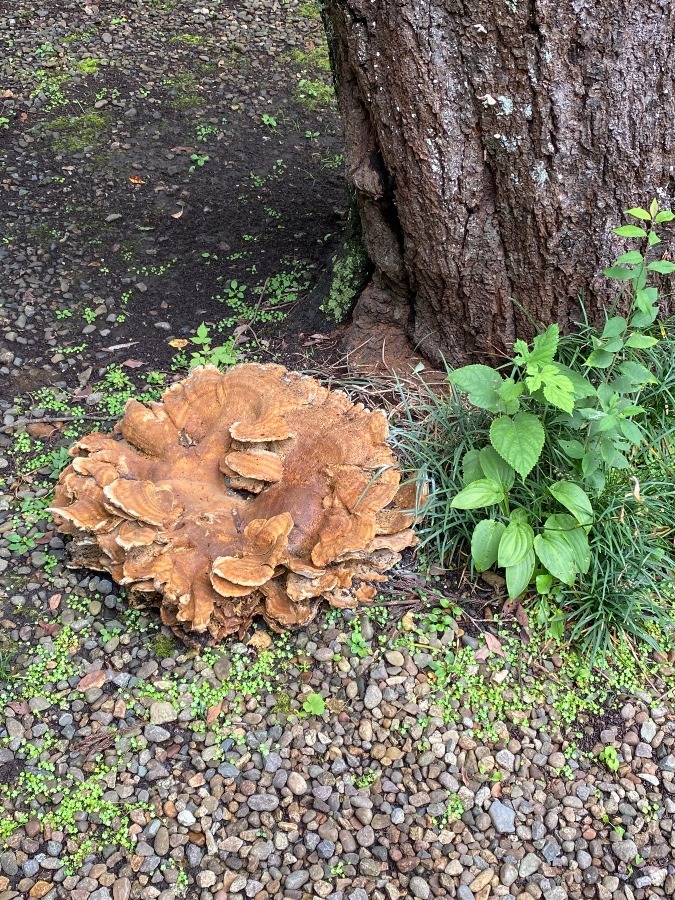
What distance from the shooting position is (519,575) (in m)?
2.80

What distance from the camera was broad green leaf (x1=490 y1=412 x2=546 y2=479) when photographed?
2.62m

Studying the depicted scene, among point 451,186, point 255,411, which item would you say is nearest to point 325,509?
point 255,411

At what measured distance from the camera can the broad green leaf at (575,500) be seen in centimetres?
279

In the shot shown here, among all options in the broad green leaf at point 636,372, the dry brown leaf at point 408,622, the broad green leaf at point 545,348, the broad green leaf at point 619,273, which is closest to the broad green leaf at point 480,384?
the broad green leaf at point 545,348

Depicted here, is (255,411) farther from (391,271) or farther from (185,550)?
(391,271)

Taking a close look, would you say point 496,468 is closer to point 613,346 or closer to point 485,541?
point 485,541

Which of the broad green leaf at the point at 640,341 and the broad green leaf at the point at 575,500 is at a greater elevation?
the broad green leaf at the point at 640,341

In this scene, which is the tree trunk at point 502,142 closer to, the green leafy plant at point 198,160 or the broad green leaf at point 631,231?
the broad green leaf at point 631,231

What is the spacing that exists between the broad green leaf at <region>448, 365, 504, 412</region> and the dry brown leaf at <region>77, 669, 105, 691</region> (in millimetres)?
1708

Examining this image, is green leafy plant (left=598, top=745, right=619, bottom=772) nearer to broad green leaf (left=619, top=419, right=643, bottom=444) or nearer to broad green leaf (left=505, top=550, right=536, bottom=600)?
broad green leaf (left=505, top=550, right=536, bottom=600)

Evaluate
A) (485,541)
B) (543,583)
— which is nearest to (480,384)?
(485,541)

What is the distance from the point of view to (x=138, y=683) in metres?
2.80

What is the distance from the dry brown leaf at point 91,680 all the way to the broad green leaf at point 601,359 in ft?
7.09

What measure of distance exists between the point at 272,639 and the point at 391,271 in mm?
1767
